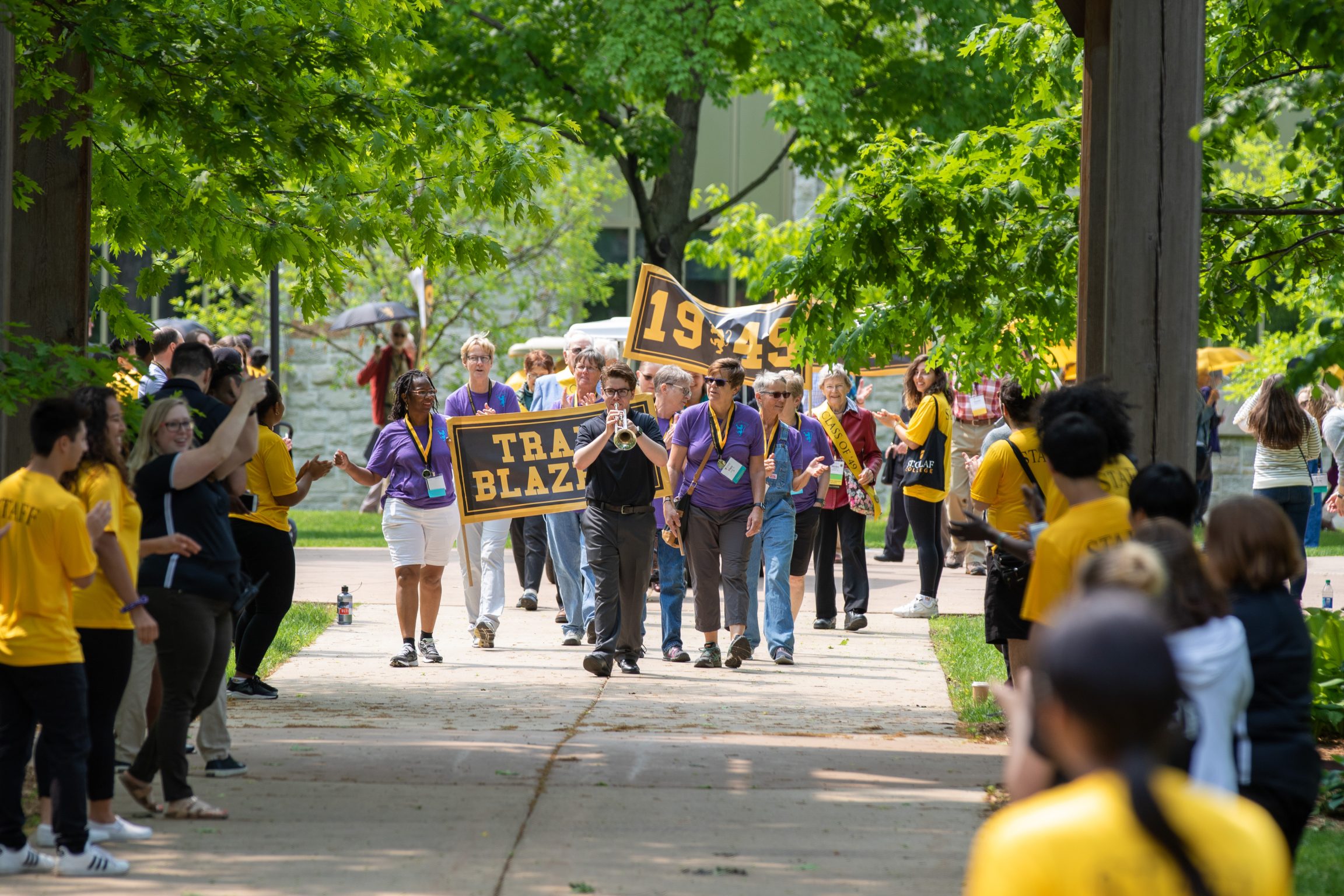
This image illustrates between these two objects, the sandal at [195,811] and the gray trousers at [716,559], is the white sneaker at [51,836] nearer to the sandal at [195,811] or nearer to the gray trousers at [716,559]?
the sandal at [195,811]

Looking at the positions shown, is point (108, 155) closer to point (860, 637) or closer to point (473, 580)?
point (473, 580)

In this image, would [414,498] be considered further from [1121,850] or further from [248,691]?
[1121,850]

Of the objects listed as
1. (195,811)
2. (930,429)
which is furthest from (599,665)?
(930,429)

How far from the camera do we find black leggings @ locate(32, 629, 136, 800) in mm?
5434

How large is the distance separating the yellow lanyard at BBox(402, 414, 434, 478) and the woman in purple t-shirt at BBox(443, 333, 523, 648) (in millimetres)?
728

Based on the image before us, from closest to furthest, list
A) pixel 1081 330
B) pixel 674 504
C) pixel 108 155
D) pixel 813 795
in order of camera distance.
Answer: pixel 813 795, pixel 1081 330, pixel 108 155, pixel 674 504

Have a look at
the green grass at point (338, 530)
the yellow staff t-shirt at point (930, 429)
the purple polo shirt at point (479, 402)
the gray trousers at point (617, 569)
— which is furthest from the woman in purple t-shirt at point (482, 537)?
the green grass at point (338, 530)

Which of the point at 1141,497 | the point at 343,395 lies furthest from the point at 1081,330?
the point at 343,395

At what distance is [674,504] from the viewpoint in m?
10.2

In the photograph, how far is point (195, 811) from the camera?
5.96 meters

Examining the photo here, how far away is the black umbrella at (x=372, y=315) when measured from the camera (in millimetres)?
21453

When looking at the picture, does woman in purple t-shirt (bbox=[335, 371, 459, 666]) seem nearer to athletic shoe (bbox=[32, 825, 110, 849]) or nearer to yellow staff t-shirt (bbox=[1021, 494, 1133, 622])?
athletic shoe (bbox=[32, 825, 110, 849])

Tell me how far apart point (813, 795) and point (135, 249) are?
5297 mm

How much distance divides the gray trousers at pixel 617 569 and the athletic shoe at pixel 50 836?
14.5 ft
